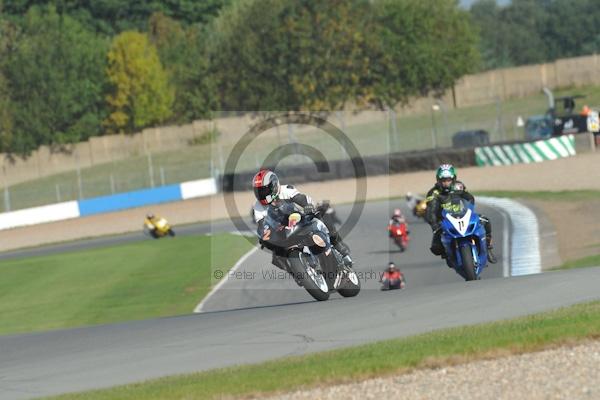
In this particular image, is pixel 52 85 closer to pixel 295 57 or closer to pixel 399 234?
pixel 295 57

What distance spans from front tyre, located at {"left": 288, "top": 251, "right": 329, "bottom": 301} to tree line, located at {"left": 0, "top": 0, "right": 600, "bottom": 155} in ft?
176

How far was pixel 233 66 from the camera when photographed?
69875 millimetres

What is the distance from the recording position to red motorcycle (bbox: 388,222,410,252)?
25.3 meters

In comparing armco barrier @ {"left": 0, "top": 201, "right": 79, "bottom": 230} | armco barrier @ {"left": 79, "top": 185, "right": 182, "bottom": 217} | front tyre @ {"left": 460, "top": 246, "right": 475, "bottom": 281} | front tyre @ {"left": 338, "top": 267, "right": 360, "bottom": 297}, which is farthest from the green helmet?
armco barrier @ {"left": 0, "top": 201, "right": 79, "bottom": 230}

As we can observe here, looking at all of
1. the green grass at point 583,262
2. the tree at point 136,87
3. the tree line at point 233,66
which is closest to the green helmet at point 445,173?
the green grass at point 583,262

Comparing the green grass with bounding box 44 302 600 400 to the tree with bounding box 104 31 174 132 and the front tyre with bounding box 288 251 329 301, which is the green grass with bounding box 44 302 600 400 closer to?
the front tyre with bounding box 288 251 329 301

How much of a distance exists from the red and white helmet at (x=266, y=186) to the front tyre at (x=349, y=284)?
157 centimetres

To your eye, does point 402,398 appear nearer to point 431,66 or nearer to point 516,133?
point 516,133

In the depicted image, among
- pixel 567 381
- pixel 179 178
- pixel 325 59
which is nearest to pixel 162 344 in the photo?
pixel 567 381

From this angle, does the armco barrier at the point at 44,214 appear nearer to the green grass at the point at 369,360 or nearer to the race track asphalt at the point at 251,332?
the race track asphalt at the point at 251,332

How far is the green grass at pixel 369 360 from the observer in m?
8.94

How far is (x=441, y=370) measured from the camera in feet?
28.9

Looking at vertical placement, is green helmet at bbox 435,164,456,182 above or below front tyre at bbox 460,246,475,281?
above

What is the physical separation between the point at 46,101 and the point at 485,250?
6121cm
